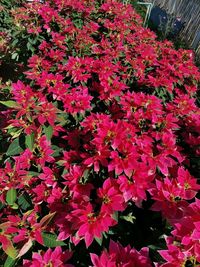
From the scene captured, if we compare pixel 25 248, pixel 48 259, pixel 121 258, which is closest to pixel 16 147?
pixel 25 248

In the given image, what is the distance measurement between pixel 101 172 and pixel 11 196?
0.47 metres

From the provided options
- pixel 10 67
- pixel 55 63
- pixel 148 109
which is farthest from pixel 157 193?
pixel 10 67

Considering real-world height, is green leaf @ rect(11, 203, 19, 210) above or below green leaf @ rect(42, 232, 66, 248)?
below

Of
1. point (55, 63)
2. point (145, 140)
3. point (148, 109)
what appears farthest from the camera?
point (55, 63)

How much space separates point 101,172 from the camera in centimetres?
182

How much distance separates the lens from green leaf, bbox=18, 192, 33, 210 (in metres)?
1.76

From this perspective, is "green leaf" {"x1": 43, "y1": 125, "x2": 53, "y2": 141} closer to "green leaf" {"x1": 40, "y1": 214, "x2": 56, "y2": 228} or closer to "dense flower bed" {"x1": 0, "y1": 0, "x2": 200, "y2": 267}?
"dense flower bed" {"x1": 0, "y1": 0, "x2": 200, "y2": 267}

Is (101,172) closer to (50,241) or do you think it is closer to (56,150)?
(56,150)

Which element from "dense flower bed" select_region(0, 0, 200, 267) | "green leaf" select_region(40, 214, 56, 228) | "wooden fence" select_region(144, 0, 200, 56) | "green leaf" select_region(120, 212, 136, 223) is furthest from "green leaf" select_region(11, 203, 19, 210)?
"wooden fence" select_region(144, 0, 200, 56)

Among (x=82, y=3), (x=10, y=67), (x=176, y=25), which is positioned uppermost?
(x=82, y=3)

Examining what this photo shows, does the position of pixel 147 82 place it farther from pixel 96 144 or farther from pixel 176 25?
pixel 176 25

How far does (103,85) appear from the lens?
7.72ft

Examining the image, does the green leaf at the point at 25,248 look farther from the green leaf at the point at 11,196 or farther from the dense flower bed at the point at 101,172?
the green leaf at the point at 11,196

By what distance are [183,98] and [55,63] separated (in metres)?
1.09
